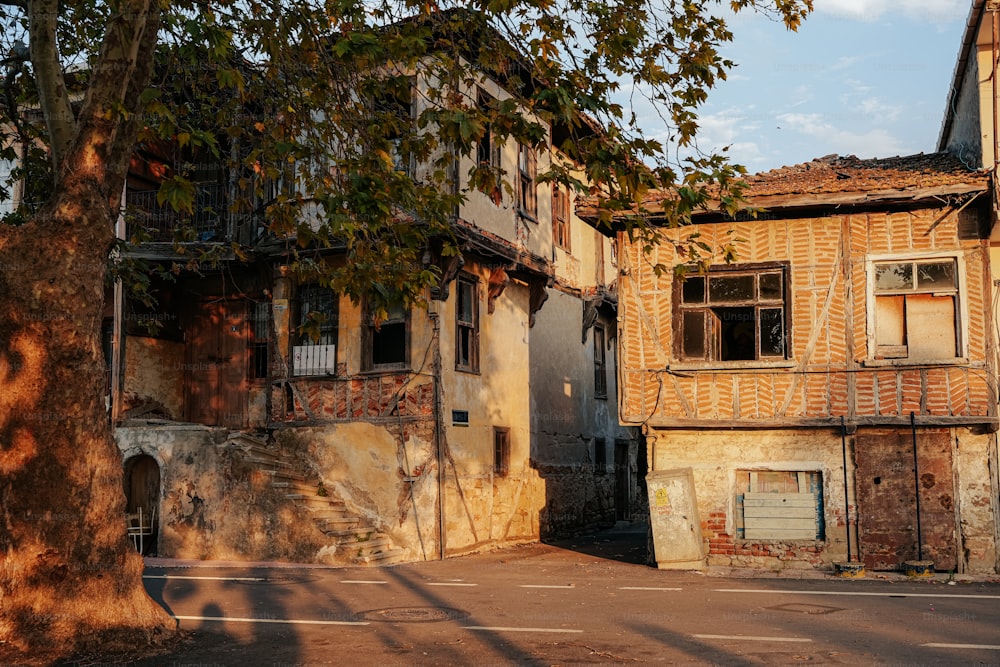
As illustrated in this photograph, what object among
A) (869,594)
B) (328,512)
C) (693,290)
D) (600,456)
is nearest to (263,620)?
(328,512)

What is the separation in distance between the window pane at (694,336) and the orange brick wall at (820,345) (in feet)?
0.81

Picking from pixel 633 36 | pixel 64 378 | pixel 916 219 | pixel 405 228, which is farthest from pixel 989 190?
pixel 64 378

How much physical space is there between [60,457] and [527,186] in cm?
1545

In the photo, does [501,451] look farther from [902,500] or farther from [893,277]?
[893,277]

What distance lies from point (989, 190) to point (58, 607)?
13836 millimetres

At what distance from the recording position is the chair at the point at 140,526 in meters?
19.7

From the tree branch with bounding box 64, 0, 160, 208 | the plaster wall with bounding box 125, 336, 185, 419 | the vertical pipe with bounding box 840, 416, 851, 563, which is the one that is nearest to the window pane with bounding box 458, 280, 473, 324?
the plaster wall with bounding box 125, 336, 185, 419

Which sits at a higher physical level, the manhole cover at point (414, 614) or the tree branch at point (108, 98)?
the tree branch at point (108, 98)

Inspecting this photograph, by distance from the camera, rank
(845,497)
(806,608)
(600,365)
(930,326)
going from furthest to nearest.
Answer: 1. (600,365)
2. (845,497)
3. (930,326)
4. (806,608)

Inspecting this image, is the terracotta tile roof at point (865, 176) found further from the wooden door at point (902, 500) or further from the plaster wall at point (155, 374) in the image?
the plaster wall at point (155, 374)

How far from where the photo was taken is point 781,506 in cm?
1641

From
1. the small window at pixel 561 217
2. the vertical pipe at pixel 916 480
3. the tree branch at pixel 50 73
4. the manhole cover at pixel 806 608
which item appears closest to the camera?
the tree branch at pixel 50 73

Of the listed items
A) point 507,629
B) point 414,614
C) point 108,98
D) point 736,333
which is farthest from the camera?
point 736,333

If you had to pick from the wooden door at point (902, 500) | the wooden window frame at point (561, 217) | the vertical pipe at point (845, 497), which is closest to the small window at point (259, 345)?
the wooden window frame at point (561, 217)
